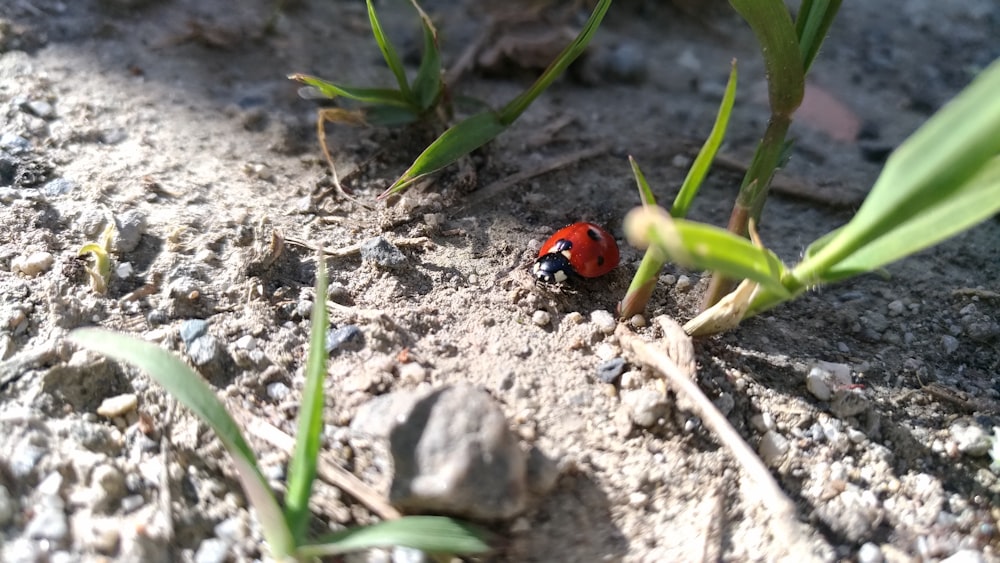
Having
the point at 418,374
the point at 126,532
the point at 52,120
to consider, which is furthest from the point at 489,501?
the point at 52,120

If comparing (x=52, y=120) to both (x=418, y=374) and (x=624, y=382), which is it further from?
(x=624, y=382)

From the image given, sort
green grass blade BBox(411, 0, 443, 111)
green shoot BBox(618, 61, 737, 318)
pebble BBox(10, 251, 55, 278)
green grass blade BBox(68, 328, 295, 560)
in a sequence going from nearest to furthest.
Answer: green grass blade BBox(68, 328, 295, 560)
green shoot BBox(618, 61, 737, 318)
pebble BBox(10, 251, 55, 278)
green grass blade BBox(411, 0, 443, 111)

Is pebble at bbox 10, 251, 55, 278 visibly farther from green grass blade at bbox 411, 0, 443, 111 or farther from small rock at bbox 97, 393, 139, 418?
green grass blade at bbox 411, 0, 443, 111

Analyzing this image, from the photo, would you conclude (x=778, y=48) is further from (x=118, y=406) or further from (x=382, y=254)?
(x=118, y=406)

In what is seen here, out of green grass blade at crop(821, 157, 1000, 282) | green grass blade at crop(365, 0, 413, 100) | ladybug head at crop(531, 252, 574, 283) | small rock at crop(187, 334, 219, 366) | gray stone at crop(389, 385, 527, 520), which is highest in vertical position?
green grass blade at crop(365, 0, 413, 100)

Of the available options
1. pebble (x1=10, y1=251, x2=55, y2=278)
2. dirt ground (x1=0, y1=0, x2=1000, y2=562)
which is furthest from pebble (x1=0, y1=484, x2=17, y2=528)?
pebble (x1=10, y1=251, x2=55, y2=278)

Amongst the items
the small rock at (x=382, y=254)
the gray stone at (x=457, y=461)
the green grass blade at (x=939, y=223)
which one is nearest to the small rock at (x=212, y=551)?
the gray stone at (x=457, y=461)

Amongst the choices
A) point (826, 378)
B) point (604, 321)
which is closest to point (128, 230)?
point (604, 321)

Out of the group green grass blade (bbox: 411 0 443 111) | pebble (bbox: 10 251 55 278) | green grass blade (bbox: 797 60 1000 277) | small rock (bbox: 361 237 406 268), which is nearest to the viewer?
green grass blade (bbox: 797 60 1000 277)
